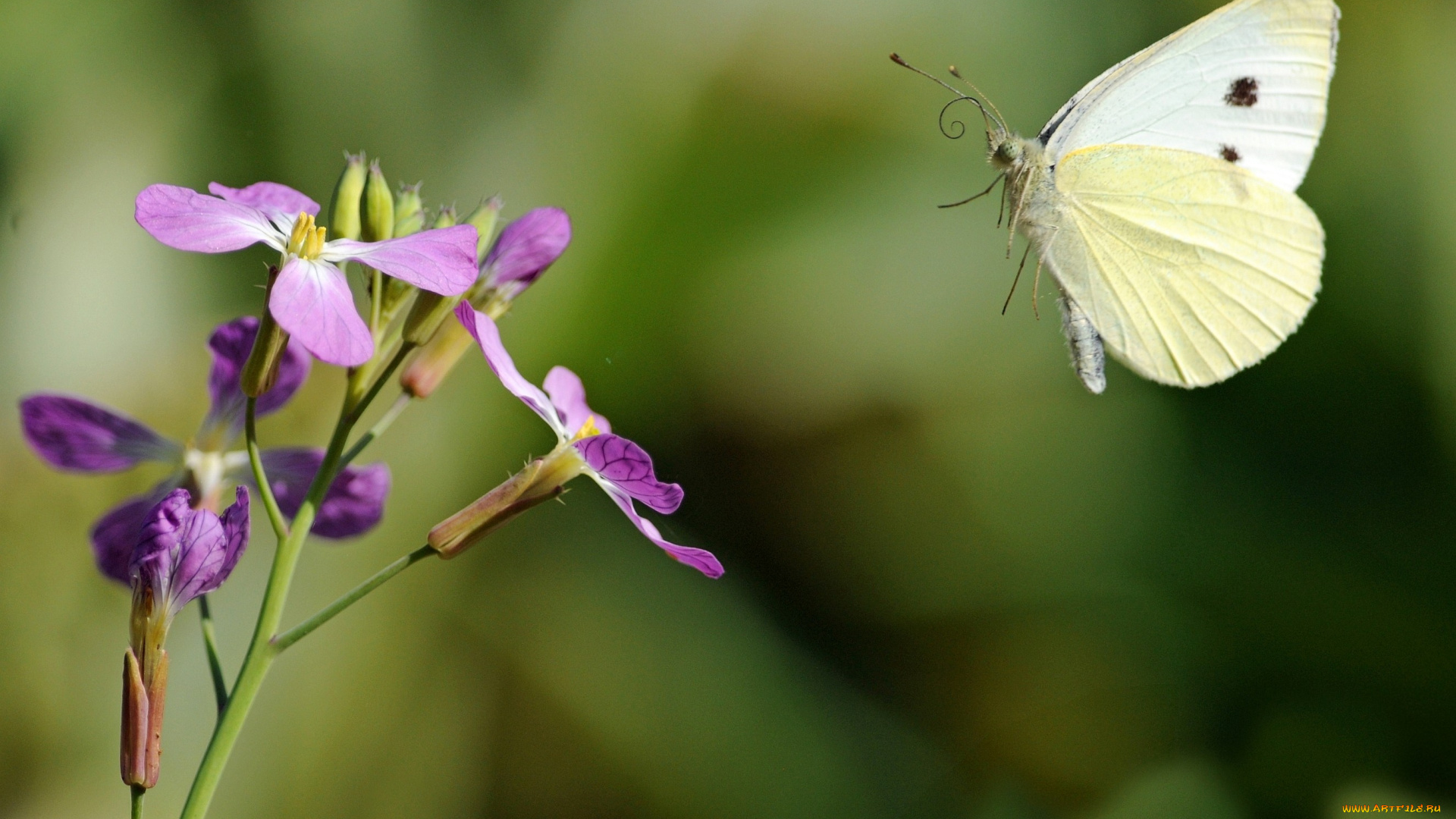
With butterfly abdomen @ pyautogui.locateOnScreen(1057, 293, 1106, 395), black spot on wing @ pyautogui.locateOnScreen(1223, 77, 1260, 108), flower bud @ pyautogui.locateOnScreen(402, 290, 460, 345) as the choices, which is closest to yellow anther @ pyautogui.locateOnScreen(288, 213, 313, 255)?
flower bud @ pyautogui.locateOnScreen(402, 290, 460, 345)

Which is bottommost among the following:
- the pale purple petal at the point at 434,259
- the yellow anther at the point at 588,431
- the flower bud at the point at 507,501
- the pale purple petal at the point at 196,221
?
the flower bud at the point at 507,501

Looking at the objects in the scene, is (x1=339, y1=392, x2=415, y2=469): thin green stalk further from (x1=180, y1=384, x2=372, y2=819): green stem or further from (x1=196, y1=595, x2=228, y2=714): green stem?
(x1=196, y1=595, x2=228, y2=714): green stem

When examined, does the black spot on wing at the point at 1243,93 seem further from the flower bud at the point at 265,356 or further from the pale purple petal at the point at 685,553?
the flower bud at the point at 265,356

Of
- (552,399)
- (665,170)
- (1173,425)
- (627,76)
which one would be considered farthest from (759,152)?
(552,399)

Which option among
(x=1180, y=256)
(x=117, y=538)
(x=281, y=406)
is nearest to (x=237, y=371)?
(x=281, y=406)

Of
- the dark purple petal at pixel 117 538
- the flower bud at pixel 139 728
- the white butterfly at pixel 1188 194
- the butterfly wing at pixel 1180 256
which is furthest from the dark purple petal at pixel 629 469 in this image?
the butterfly wing at pixel 1180 256

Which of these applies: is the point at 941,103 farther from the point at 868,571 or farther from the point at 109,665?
the point at 109,665

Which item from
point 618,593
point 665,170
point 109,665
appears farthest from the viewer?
point 665,170
